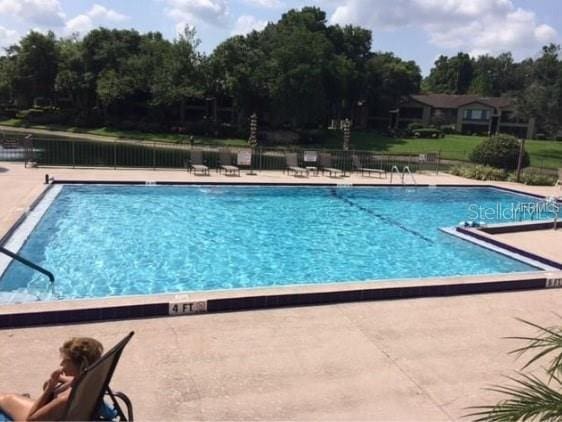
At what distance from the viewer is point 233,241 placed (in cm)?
1144

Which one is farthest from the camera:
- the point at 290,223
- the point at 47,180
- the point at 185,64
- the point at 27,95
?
the point at 27,95

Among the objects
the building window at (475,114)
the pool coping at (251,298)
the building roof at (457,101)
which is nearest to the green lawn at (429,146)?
the building roof at (457,101)

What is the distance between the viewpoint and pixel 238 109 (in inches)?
1905

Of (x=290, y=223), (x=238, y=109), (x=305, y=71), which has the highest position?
(x=305, y=71)

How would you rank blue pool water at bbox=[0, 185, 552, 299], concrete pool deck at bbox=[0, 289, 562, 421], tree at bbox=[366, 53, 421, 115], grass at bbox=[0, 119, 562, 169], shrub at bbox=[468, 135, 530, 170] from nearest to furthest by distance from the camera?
concrete pool deck at bbox=[0, 289, 562, 421] < blue pool water at bbox=[0, 185, 552, 299] < shrub at bbox=[468, 135, 530, 170] < grass at bbox=[0, 119, 562, 169] < tree at bbox=[366, 53, 421, 115]

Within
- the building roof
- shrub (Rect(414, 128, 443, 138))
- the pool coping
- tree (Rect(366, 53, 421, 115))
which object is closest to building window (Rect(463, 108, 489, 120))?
the building roof

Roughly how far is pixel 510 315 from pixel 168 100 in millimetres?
43844

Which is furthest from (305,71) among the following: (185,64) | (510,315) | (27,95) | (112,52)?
(510,315)

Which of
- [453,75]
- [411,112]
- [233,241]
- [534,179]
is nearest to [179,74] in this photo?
[411,112]

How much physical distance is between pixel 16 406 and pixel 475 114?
222ft

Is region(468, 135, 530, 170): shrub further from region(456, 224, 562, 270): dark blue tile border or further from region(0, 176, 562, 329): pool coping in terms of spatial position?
region(0, 176, 562, 329): pool coping

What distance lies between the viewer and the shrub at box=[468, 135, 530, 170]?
2378cm

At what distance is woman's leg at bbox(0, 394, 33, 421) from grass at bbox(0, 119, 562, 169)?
126 ft

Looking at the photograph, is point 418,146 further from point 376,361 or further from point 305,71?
point 376,361
